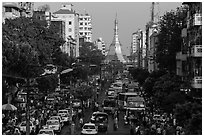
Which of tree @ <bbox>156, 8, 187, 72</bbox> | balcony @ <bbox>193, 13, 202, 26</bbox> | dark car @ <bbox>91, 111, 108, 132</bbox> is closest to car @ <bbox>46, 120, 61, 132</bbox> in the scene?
dark car @ <bbox>91, 111, 108, 132</bbox>

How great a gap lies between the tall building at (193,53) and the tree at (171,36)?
224cm

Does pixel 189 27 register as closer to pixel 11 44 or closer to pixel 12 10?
pixel 11 44

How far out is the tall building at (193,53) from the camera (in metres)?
36.4

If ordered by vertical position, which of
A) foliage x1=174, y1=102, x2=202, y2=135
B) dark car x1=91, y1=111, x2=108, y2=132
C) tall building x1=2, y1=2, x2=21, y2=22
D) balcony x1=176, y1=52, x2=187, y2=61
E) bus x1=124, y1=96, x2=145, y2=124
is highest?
tall building x1=2, y1=2, x2=21, y2=22

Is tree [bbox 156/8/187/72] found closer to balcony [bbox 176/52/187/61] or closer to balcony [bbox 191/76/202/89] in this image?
balcony [bbox 176/52/187/61]

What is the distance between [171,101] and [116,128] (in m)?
4.74

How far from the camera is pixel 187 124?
26.3m

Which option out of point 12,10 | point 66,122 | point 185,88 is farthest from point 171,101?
point 12,10

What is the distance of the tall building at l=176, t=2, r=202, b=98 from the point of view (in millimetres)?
36406

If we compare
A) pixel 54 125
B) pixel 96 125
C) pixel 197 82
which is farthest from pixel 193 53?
pixel 54 125

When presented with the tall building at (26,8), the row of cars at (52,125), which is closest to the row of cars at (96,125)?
the row of cars at (52,125)

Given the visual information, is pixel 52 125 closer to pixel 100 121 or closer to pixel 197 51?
pixel 100 121

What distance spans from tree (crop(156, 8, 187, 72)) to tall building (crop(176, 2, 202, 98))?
2237 mm

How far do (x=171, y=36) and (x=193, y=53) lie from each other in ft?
47.6
